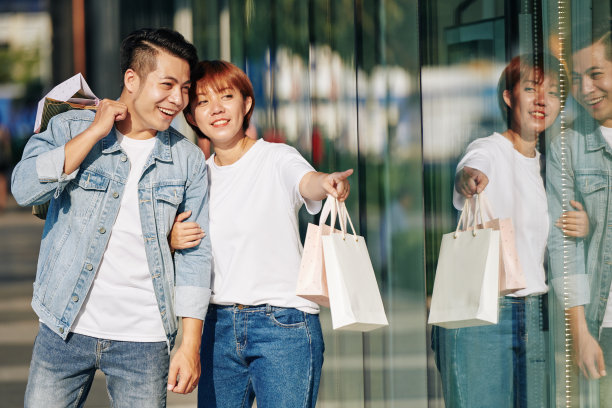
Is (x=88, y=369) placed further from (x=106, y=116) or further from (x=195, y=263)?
(x=106, y=116)

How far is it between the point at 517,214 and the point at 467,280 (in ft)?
0.97

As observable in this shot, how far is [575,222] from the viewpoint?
8.25 feet

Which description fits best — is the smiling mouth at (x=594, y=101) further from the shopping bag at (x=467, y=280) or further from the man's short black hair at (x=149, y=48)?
the man's short black hair at (x=149, y=48)

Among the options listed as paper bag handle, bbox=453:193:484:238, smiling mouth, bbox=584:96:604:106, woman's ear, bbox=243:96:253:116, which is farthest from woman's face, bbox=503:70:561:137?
woman's ear, bbox=243:96:253:116

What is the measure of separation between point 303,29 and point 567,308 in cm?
219

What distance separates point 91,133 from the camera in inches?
106

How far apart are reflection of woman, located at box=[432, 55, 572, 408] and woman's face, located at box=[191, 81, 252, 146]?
0.77 metres

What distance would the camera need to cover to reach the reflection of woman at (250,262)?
2.89 meters

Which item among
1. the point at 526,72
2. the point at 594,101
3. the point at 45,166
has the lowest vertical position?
the point at 45,166

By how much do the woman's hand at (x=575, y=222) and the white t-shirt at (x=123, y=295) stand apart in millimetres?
1266

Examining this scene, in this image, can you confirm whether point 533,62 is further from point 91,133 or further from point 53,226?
point 53,226

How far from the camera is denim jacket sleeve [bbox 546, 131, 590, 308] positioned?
2.51 m

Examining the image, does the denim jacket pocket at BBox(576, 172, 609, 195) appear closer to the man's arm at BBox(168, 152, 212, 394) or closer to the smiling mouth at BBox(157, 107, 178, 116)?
the man's arm at BBox(168, 152, 212, 394)

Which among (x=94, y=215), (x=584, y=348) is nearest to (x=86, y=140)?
(x=94, y=215)
